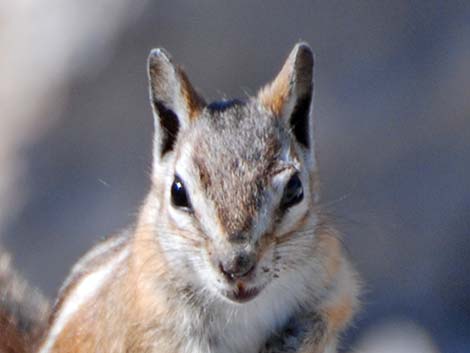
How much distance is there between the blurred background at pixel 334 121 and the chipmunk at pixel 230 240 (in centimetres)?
225

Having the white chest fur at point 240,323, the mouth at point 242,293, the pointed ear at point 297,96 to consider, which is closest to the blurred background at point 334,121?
the pointed ear at point 297,96

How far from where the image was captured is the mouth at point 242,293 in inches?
142

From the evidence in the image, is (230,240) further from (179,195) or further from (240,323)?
(240,323)

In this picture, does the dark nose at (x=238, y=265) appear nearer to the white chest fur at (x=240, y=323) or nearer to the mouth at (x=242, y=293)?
the mouth at (x=242, y=293)

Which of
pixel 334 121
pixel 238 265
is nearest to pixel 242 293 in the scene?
pixel 238 265

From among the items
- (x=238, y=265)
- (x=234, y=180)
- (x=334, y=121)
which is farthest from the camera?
(x=334, y=121)

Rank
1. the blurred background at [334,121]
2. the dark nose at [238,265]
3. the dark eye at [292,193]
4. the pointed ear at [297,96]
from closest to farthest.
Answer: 1. the dark nose at [238,265]
2. the dark eye at [292,193]
3. the pointed ear at [297,96]
4. the blurred background at [334,121]

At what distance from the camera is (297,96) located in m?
4.06

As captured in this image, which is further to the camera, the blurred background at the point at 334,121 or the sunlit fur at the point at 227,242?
the blurred background at the point at 334,121

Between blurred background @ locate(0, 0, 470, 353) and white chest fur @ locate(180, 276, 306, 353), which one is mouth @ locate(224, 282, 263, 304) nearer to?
white chest fur @ locate(180, 276, 306, 353)

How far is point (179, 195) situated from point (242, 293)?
333 mm

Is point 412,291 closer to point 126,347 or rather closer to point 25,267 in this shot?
point 25,267

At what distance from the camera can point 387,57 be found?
6398mm

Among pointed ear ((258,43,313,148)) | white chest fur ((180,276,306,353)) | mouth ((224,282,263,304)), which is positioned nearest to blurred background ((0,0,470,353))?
pointed ear ((258,43,313,148))
